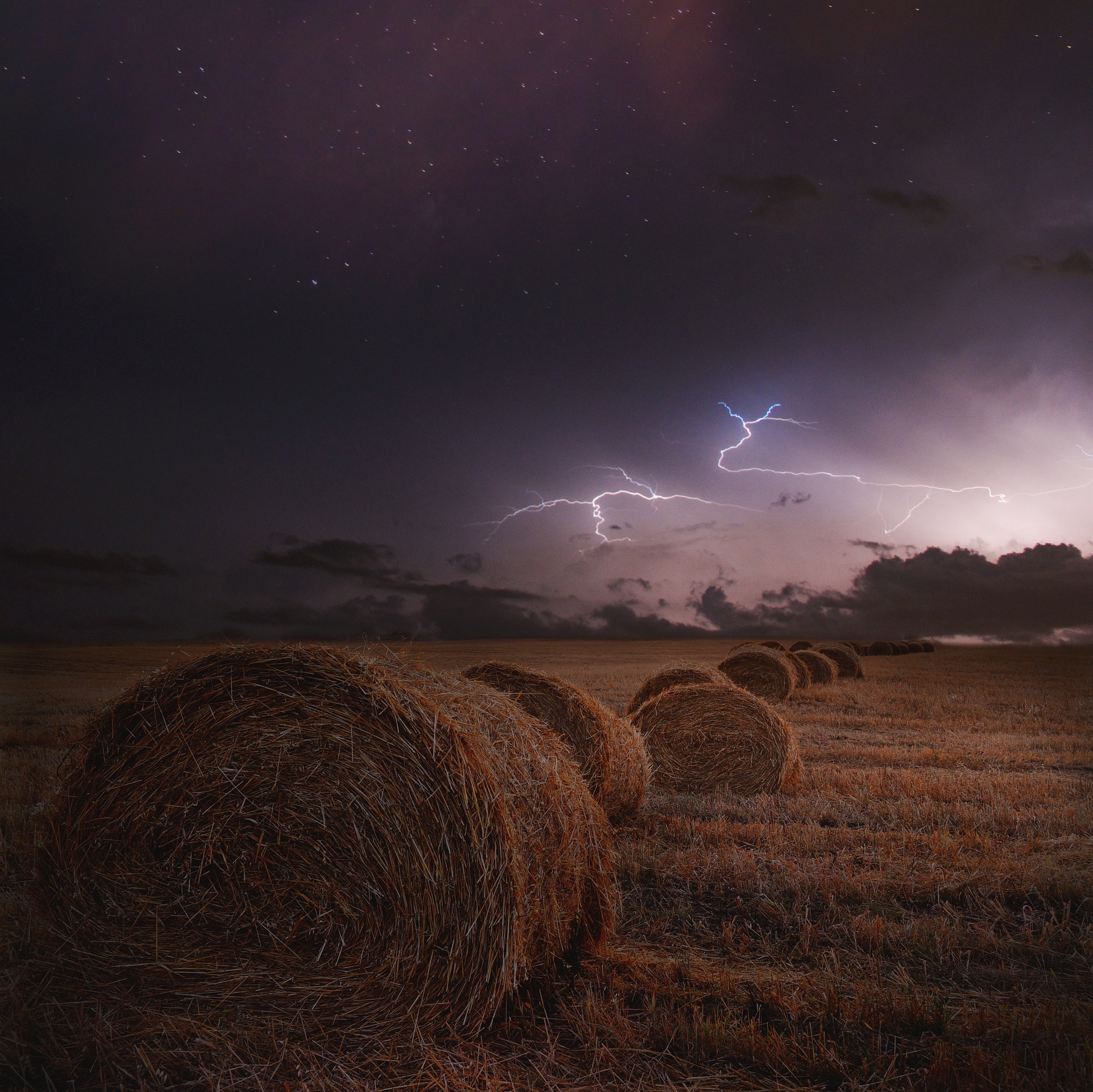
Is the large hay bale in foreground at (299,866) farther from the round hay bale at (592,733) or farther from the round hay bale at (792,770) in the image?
the round hay bale at (792,770)

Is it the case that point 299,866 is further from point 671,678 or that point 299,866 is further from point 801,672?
point 801,672

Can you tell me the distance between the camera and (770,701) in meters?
16.1

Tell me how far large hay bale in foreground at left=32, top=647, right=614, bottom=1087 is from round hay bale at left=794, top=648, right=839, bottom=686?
1842 centimetres

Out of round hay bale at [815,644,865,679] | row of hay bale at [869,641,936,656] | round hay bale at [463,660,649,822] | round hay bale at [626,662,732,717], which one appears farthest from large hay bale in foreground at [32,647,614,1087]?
row of hay bale at [869,641,936,656]

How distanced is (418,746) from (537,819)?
28.9 inches

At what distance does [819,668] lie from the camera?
21.2 meters

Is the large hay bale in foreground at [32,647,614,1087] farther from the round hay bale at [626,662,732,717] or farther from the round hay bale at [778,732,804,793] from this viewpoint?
the round hay bale at [626,662,732,717]

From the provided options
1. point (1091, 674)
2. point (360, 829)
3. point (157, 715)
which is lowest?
point (1091, 674)

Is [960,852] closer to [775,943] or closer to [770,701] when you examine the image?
[775,943]

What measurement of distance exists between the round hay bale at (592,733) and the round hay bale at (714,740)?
4.08ft

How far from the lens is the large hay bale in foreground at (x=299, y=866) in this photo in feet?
10.7

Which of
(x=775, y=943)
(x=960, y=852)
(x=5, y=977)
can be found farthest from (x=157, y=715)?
(x=960, y=852)

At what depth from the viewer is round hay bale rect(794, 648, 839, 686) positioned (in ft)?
68.9

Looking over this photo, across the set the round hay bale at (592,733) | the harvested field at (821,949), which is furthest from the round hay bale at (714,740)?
the round hay bale at (592,733)
